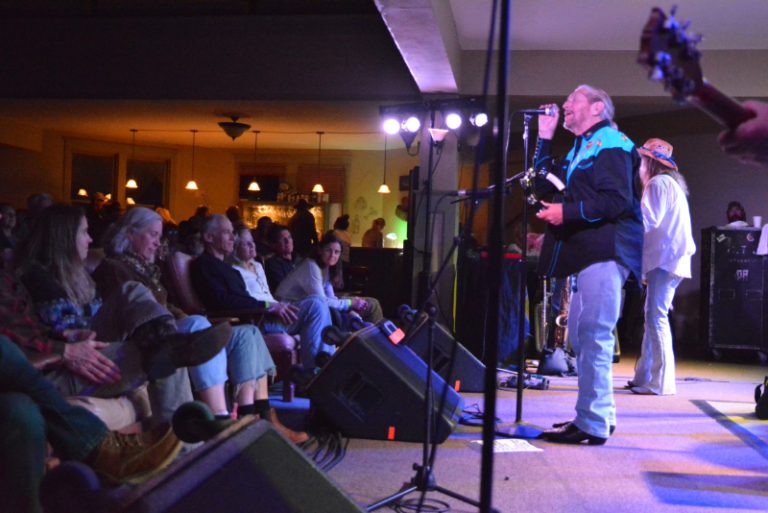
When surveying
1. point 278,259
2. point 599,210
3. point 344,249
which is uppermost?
point 599,210

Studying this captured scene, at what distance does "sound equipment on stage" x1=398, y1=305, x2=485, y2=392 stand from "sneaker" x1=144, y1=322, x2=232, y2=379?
1135 millimetres

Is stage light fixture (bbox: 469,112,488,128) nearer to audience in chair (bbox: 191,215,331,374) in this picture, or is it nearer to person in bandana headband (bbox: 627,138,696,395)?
person in bandana headband (bbox: 627,138,696,395)

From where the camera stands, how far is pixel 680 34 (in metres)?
1.43

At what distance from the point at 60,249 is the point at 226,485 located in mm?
1722

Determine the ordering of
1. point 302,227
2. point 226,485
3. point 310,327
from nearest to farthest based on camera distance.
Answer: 1. point 226,485
2. point 310,327
3. point 302,227

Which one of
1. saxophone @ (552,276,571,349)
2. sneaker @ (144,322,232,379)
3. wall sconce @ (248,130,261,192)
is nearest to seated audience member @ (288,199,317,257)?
wall sconce @ (248,130,261,192)

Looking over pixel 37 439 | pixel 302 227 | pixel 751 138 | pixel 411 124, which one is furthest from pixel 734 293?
pixel 37 439

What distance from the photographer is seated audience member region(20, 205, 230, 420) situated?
104 inches

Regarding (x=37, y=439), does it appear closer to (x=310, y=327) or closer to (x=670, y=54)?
(x=670, y=54)

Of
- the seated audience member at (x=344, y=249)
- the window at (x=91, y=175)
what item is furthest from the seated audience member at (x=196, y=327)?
the window at (x=91, y=175)

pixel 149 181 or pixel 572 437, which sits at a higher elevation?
pixel 149 181

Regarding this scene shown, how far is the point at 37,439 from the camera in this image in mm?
2023

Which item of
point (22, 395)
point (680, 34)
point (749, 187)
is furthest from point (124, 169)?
point (680, 34)

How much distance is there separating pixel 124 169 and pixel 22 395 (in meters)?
13.5
